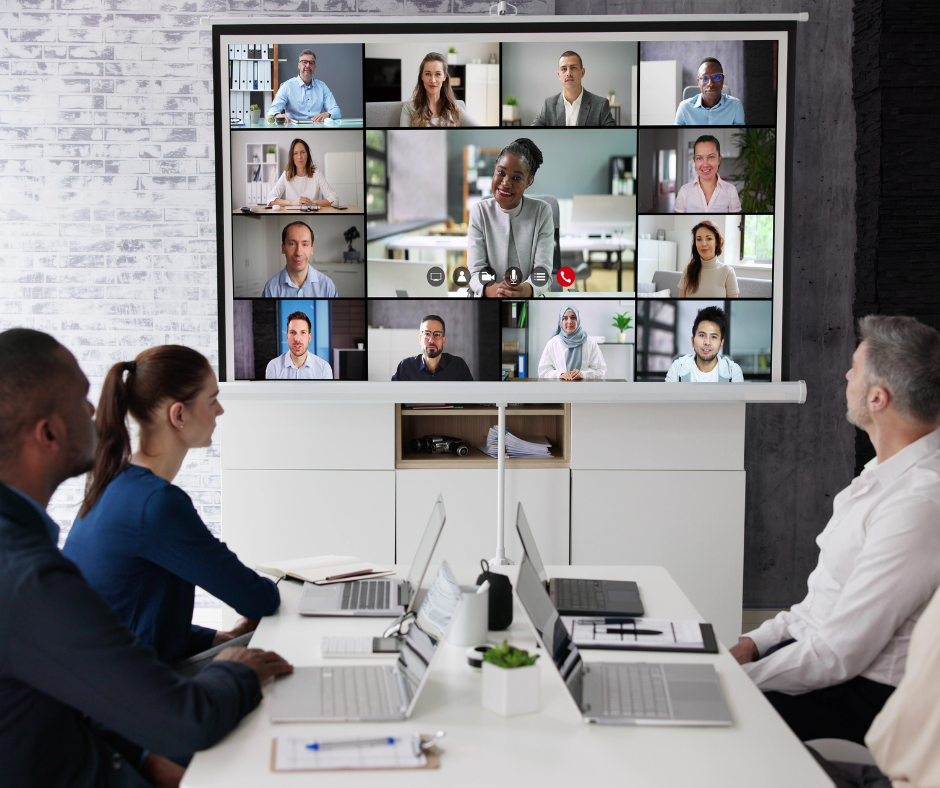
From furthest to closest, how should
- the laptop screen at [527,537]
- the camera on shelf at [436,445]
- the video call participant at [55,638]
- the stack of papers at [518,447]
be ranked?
the camera on shelf at [436,445]
the stack of papers at [518,447]
the laptop screen at [527,537]
the video call participant at [55,638]

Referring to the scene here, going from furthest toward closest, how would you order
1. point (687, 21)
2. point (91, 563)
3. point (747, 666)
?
point (687, 21) → point (747, 666) → point (91, 563)

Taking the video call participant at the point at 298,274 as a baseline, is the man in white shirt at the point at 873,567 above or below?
below

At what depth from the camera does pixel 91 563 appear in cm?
180

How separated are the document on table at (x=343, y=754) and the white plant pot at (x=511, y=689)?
158mm

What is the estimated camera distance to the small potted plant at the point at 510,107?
3.44 metres

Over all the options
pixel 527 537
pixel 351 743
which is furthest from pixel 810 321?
pixel 351 743

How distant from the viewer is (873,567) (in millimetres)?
1770

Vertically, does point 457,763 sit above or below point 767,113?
below

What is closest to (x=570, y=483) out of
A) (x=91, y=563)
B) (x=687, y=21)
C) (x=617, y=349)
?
(x=617, y=349)

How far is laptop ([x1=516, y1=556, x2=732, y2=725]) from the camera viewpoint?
55.7 inches

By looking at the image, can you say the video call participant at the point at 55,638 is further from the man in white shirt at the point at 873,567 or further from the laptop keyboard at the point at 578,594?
the man in white shirt at the point at 873,567

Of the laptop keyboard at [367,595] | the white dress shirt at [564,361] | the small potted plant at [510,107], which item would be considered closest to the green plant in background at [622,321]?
the white dress shirt at [564,361]

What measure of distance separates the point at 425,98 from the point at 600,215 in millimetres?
812

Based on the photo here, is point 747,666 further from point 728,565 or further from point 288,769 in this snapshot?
point 728,565
